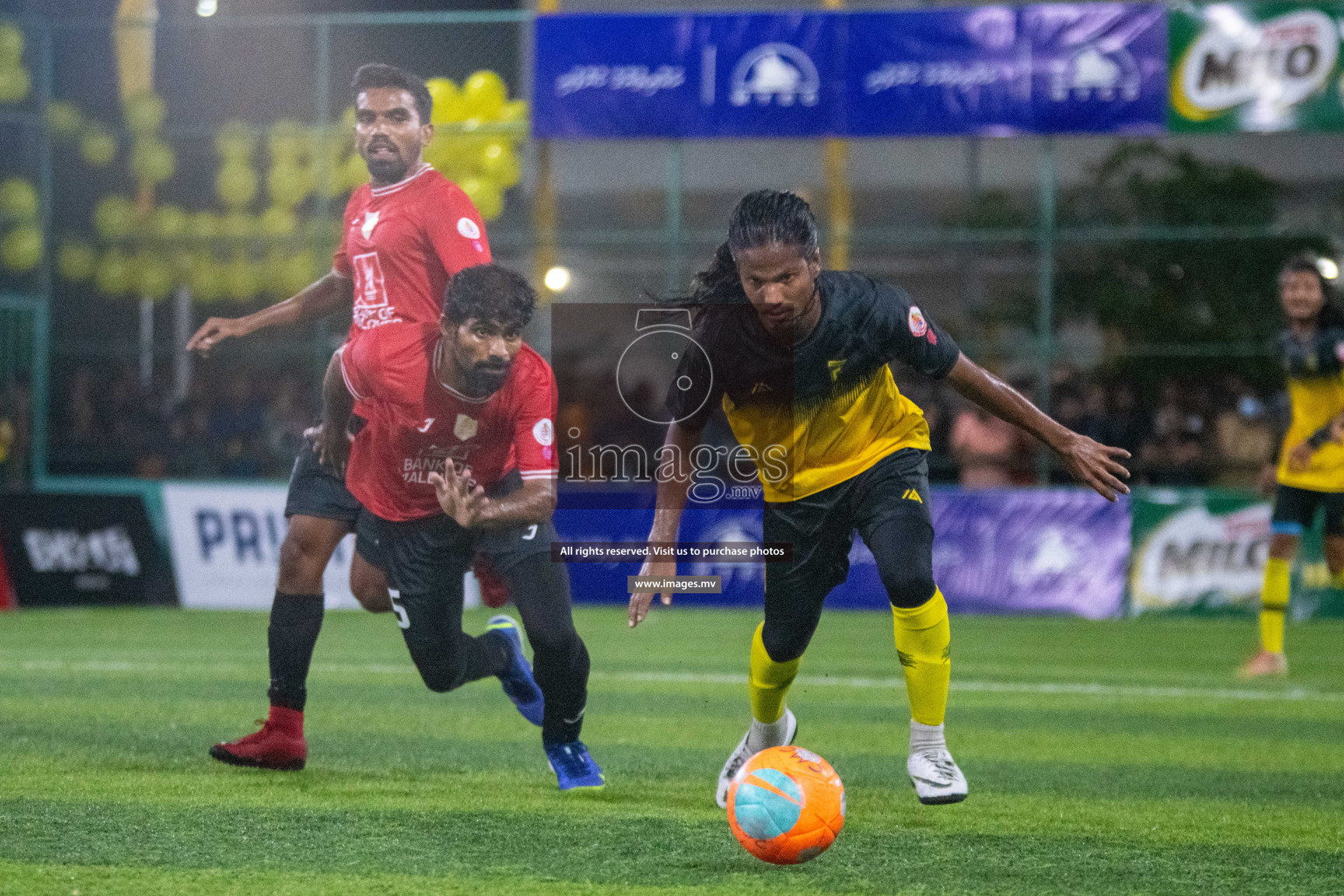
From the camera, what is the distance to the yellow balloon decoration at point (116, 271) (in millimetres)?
15500

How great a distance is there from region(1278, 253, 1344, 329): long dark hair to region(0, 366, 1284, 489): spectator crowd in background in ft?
15.4

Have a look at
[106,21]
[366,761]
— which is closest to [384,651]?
Answer: [366,761]

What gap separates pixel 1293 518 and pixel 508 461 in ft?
19.9

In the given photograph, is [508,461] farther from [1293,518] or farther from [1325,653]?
[1325,653]

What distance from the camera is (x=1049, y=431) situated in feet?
15.8

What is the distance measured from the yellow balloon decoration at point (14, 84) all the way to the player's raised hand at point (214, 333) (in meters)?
10.6

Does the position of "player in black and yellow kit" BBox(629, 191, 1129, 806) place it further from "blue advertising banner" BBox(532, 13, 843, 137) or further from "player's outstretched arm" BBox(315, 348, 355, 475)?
"blue advertising banner" BBox(532, 13, 843, 137)

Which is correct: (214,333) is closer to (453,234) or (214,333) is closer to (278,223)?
(453,234)

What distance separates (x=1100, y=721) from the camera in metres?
8.15

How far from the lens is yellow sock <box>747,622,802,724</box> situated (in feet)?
17.4

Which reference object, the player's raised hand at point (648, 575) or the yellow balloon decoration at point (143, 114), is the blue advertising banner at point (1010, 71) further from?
the player's raised hand at point (648, 575)

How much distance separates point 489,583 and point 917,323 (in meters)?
1.98

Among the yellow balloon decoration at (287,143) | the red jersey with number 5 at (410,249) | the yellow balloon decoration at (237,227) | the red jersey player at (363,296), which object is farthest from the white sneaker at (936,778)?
the yellow balloon decoration at (237,227)

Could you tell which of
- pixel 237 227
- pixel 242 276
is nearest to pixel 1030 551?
pixel 242 276
